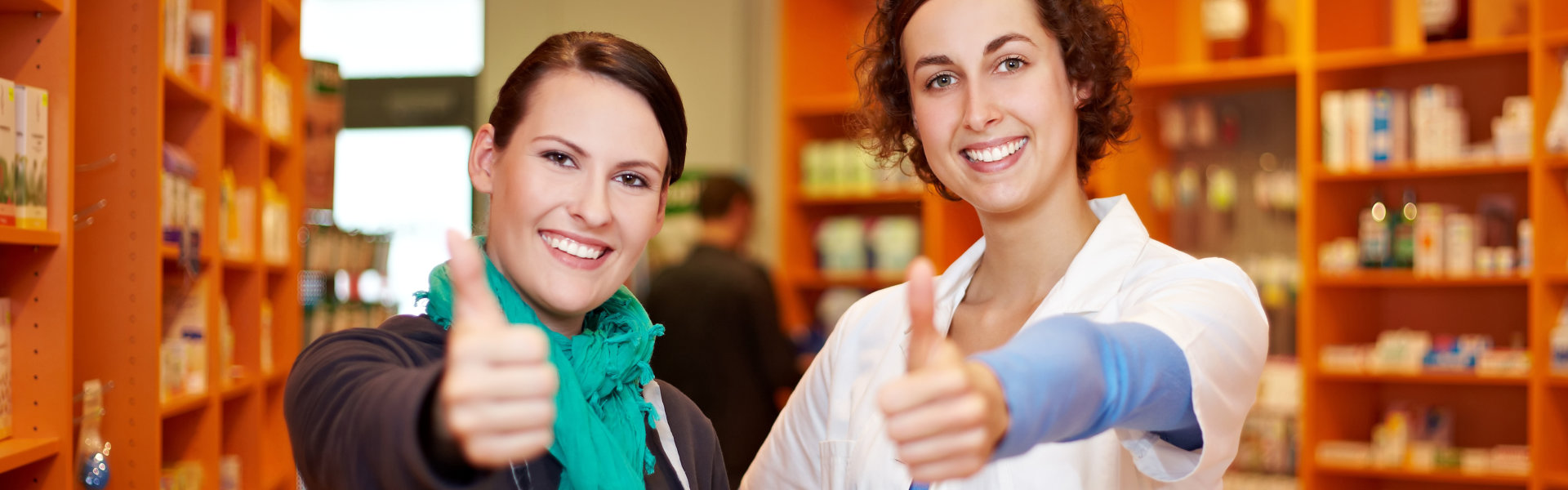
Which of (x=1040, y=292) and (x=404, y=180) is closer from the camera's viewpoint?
(x=1040, y=292)

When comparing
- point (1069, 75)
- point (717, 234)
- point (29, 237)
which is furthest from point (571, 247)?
point (717, 234)

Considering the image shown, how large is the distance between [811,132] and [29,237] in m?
3.98

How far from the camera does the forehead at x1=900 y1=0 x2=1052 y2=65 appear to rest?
166cm

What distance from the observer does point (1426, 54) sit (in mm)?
4051

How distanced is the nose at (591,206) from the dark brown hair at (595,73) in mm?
128

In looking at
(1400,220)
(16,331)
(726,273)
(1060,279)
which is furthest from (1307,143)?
(16,331)

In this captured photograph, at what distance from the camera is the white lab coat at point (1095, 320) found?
3.81 ft

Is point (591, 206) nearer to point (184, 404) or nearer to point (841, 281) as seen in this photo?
point (184, 404)

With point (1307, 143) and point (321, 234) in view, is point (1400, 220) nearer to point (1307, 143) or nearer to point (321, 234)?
point (1307, 143)

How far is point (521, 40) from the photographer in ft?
→ 20.9

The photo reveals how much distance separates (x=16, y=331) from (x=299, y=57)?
7.32 feet

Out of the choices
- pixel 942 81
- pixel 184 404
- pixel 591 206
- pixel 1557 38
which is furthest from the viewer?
pixel 1557 38

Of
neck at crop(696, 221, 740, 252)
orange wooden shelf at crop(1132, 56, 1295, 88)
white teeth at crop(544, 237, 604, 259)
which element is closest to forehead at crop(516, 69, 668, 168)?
white teeth at crop(544, 237, 604, 259)

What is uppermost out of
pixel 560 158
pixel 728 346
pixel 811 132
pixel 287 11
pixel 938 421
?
pixel 287 11
